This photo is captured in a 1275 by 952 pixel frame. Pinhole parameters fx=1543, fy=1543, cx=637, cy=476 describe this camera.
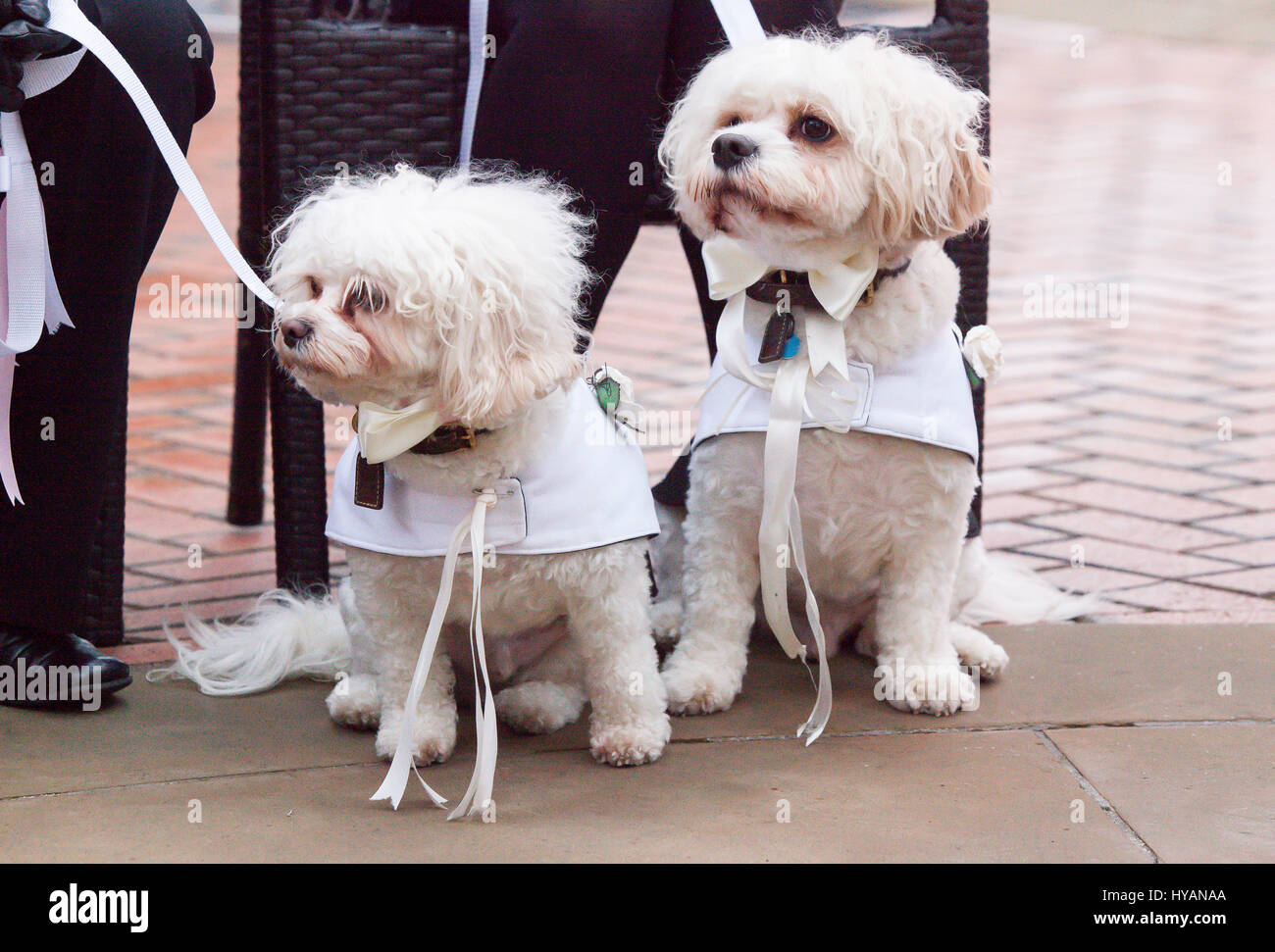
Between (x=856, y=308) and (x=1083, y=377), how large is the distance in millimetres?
2228

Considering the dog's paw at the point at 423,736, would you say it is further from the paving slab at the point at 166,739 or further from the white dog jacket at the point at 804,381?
the white dog jacket at the point at 804,381

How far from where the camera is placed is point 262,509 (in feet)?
11.7

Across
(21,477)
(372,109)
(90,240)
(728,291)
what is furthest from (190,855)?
(372,109)

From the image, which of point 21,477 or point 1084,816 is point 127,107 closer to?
point 21,477

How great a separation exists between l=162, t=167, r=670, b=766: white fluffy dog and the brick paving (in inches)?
29.4

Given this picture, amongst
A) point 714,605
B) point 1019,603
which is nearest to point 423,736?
point 714,605

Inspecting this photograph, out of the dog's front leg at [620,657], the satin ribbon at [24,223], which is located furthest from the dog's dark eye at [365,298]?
the satin ribbon at [24,223]

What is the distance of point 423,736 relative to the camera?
237cm

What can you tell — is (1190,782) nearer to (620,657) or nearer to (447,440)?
(620,657)

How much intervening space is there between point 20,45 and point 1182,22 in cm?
1115

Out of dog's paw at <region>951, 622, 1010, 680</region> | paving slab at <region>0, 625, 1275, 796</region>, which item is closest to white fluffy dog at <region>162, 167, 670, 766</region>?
paving slab at <region>0, 625, 1275, 796</region>

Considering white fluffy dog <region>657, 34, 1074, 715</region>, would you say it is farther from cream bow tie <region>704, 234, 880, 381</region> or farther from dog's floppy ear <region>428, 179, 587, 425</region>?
dog's floppy ear <region>428, 179, 587, 425</region>

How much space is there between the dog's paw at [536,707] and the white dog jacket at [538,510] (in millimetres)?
350

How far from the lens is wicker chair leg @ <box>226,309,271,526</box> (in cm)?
337
